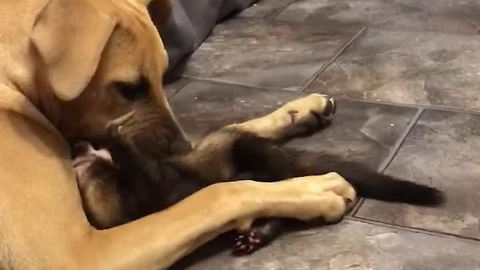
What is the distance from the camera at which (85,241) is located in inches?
68.4

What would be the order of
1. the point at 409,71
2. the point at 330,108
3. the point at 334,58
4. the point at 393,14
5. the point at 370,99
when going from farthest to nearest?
the point at 393,14
the point at 334,58
the point at 409,71
the point at 370,99
the point at 330,108

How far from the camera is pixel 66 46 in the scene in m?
1.71

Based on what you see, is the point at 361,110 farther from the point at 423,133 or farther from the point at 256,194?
the point at 256,194

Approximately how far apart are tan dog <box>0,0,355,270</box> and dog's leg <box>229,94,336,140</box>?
342 millimetres

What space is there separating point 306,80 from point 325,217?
0.91 m

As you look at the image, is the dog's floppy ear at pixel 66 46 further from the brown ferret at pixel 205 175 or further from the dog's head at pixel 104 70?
the brown ferret at pixel 205 175

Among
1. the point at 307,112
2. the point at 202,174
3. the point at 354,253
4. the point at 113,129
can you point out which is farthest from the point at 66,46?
the point at 307,112

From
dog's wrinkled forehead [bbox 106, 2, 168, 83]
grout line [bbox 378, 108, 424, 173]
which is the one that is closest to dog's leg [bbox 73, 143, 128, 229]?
dog's wrinkled forehead [bbox 106, 2, 168, 83]

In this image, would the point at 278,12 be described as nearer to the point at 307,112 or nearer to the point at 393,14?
the point at 393,14

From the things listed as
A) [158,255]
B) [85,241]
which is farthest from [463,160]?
[85,241]

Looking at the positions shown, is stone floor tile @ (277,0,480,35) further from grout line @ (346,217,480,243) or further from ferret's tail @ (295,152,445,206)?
grout line @ (346,217,480,243)

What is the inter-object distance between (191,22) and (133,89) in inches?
51.9

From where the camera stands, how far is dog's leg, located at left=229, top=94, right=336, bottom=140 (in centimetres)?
230

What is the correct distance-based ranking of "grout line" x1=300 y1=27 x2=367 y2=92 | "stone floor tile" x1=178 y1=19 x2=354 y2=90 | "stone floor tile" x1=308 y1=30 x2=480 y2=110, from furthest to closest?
"stone floor tile" x1=178 y1=19 x2=354 y2=90
"grout line" x1=300 y1=27 x2=367 y2=92
"stone floor tile" x1=308 y1=30 x2=480 y2=110
